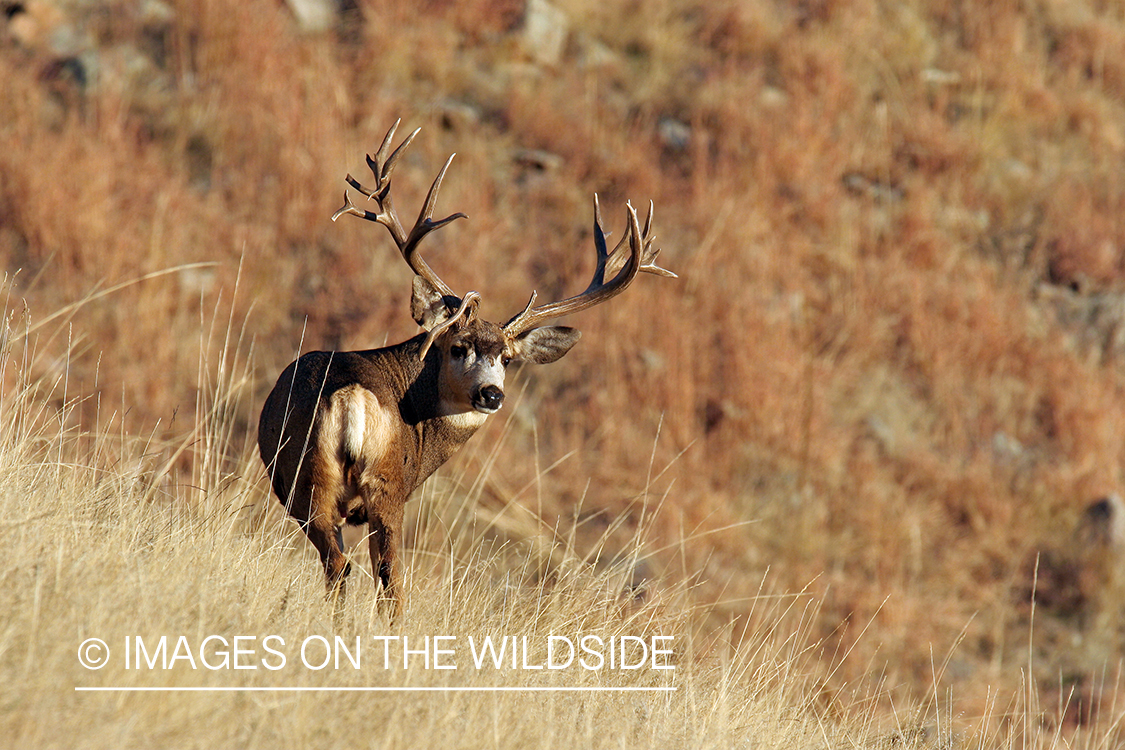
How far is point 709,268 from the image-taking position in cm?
1099

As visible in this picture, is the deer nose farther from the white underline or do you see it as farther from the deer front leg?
the white underline

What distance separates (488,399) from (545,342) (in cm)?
64

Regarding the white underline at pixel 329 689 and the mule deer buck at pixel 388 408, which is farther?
the mule deer buck at pixel 388 408

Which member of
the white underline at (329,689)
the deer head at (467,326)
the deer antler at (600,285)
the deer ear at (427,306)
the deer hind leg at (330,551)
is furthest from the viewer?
the deer antler at (600,285)

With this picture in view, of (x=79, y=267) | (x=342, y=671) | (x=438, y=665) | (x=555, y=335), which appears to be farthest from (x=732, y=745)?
(x=79, y=267)

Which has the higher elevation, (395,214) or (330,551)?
(395,214)

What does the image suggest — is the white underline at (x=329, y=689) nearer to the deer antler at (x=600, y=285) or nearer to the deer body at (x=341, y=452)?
the deer body at (x=341, y=452)

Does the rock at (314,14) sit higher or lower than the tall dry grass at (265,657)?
higher

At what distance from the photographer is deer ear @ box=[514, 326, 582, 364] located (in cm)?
457

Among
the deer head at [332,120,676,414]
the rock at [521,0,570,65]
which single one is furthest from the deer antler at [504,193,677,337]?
the rock at [521,0,570,65]

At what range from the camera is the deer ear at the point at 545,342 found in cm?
457

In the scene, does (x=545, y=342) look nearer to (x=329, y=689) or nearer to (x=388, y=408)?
(x=388, y=408)

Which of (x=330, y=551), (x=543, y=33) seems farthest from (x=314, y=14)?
(x=330, y=551)

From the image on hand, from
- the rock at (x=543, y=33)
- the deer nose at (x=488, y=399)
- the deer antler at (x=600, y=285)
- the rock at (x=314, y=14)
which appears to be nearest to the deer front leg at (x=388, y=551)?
the deer nose at (x=488, y=399)
